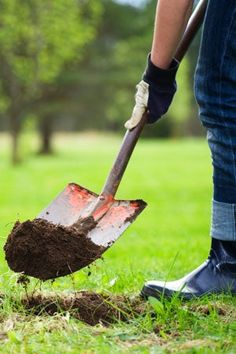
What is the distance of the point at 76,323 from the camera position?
9.24 ft

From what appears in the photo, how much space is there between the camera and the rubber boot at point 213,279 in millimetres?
3117

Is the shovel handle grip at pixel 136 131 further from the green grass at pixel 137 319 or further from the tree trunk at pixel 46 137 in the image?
the tree trunk at pixel 46 137

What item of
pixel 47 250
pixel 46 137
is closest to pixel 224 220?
pixel 47 250

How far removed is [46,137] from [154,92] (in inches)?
1367

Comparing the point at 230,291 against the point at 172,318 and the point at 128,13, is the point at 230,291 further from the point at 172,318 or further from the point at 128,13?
the point at 128,13

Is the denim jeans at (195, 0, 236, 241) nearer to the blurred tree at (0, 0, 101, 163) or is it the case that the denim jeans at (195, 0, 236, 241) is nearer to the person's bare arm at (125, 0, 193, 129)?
the person's bare arm at (125, 0, 193, 129)

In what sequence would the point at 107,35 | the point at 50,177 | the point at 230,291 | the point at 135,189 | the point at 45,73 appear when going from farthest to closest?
the point at 107,35
the point at 45,73
the point at 50,177
the point at 135,189
the point at 230,291

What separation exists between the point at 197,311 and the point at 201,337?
34cm

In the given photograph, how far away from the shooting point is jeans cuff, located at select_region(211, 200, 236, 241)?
3.04 metres

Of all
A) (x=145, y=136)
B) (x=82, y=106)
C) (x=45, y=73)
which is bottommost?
(x=145, y=136)

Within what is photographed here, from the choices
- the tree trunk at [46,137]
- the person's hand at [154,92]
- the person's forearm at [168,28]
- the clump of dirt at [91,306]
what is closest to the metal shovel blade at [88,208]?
the clump of dirt at [91,306]

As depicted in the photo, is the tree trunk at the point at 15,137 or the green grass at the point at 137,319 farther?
the tree trunk at the point at 15,137

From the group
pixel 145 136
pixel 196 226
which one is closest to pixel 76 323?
pixel 196 226

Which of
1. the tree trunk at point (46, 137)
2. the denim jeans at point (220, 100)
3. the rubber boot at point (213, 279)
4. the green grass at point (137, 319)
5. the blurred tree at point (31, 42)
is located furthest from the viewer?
the tree trunk at point (46, 137)
